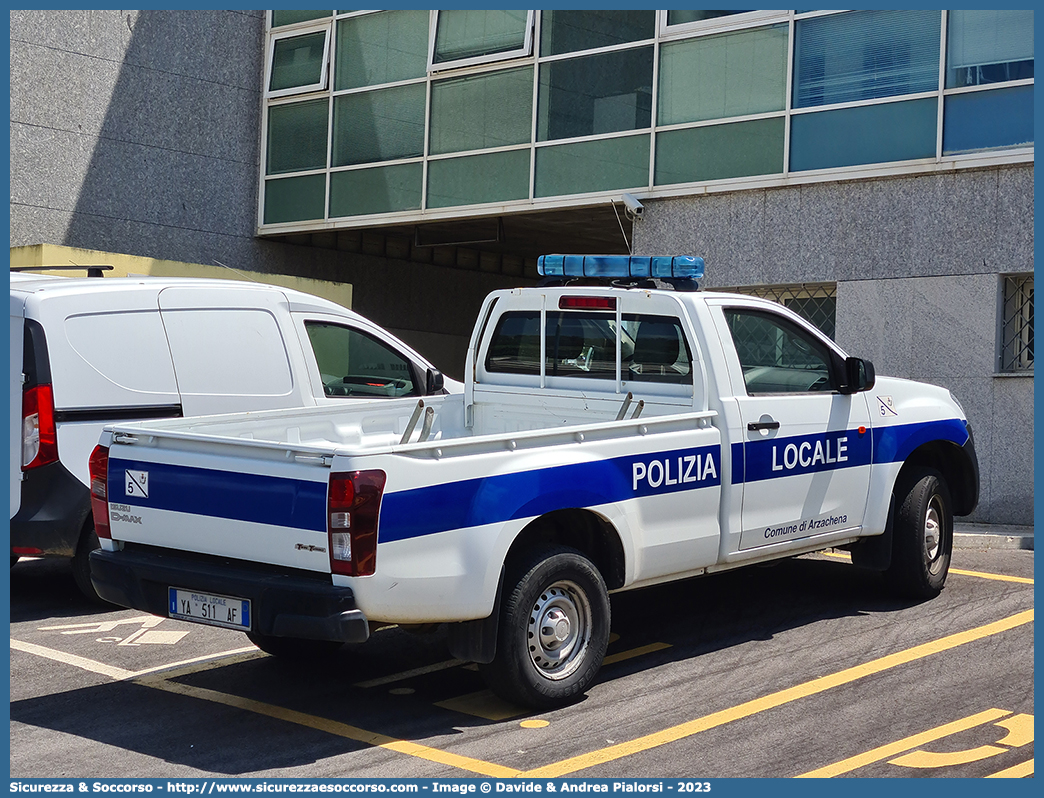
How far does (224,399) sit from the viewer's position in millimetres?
8492

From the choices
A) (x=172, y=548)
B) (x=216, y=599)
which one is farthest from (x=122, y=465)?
(x=216, y=599)

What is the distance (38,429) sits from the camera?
25.0 feet

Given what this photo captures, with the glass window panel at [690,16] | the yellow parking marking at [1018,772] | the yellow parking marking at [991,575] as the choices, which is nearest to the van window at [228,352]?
the yellow parking marking at [991,575]

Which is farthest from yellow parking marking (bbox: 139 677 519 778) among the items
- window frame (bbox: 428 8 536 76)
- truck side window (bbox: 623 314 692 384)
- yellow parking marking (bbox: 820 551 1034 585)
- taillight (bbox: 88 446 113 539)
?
window frame (bbox: 428 8 536 76)

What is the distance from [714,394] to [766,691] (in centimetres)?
155

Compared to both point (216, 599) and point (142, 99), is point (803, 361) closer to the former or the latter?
point (216, 599)

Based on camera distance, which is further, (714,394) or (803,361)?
(803,361)

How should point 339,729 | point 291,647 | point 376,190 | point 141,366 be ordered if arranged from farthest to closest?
point 376,190
point 141,366
point 291,647
point 339,729

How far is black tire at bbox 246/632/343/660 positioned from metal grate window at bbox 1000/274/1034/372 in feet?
26.8

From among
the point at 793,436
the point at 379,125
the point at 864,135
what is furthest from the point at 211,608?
the point at 379,125

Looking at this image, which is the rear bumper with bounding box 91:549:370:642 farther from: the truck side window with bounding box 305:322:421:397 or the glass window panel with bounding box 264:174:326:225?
the glass window panel with bounding box 264:174:326:225

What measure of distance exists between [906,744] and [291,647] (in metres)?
3.19

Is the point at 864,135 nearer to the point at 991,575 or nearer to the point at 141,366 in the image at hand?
the point at 991,575

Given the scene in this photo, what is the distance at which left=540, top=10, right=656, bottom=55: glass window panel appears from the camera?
49.6ft
